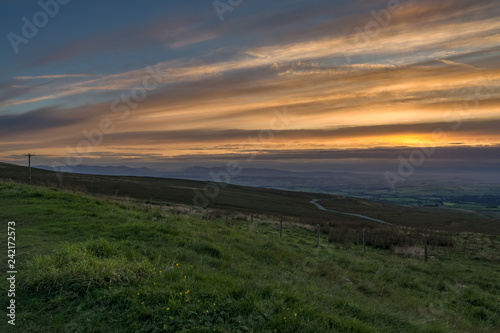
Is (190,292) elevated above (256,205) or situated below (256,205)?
above

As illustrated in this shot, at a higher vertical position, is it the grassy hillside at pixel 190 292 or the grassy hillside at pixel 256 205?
the grassy hillside at pixel 190 292

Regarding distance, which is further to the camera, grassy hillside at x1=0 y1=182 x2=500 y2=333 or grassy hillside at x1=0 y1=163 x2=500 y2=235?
grassy hillside at x1=0 y1=163 x2=500 y2=235

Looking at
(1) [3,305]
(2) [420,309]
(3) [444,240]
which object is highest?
(1) [3,305]

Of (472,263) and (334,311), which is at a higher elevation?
(334,311)

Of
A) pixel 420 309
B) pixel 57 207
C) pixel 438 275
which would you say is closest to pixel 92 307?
pixel 420 309

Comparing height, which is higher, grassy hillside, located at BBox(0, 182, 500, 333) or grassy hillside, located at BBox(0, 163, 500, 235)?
grassy hillside, located at BBox(0, 182, 500, 333)

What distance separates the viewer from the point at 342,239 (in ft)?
89.7

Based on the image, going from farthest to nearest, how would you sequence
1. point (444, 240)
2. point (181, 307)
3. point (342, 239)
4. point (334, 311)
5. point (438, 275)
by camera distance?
point (444, 240) < point (342, 239) < point (438, 275) < point (334, 311) < point (181, 307)

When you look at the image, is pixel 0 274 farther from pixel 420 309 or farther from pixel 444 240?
pixel 444 240

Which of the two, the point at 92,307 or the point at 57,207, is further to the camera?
the point at 57,207

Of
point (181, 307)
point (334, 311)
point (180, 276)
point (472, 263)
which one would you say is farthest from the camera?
point (472, 263)

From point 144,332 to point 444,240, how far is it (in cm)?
3205

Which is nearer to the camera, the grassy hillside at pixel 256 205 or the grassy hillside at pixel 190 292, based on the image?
the grassy hillside at pixel 190 292

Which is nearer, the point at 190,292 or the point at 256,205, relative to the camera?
the point at 190,292
